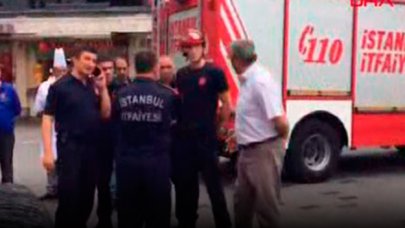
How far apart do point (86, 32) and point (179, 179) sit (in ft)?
63.1

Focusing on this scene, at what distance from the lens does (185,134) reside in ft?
28.1

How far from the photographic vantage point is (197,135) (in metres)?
8.54

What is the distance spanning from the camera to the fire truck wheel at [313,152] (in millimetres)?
12031

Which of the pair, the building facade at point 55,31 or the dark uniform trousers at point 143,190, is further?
the building facade at point 55,31

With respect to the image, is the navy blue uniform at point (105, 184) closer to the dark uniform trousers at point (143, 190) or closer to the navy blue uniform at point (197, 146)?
the navy blue uniform at point (197, 146)

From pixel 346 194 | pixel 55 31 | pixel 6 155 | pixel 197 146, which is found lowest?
pixel 346 194

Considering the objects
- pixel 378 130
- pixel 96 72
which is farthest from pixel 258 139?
pixel 378 130

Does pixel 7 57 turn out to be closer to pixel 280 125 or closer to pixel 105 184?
pixel 105 184

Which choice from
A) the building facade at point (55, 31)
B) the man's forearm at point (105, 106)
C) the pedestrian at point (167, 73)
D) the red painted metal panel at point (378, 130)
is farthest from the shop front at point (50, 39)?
the man's forearm at point (105, 106)

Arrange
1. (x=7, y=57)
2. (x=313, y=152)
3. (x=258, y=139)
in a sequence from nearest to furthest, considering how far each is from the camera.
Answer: (x=258, y=139)
(x=313, y=152)
(x=7, y=57)

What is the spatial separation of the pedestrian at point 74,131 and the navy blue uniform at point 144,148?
626mm

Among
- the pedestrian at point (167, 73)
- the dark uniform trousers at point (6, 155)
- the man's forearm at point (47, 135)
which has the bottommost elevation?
the dark uniform trousers at point (6, 155)

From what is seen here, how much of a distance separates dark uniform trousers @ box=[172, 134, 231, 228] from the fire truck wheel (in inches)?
141

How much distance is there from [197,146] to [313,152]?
13.6 feet
